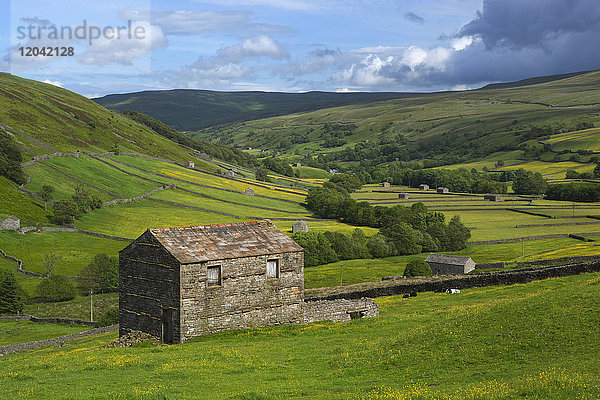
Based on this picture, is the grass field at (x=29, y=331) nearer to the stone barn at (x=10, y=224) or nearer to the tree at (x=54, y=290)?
the tree at (x=54, y=290)

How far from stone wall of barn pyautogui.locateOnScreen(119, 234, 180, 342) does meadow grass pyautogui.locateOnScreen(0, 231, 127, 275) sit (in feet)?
177

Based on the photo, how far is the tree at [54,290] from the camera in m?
76.8

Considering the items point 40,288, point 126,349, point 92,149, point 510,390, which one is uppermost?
point 92,149

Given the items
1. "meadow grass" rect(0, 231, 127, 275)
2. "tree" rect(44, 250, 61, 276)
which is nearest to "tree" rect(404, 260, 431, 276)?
"meadow grass" rect(0, 231, 127, 275)

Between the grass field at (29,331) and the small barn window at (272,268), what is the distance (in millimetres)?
33413

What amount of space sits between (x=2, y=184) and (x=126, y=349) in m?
94.2

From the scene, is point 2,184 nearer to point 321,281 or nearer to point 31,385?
point 321,281

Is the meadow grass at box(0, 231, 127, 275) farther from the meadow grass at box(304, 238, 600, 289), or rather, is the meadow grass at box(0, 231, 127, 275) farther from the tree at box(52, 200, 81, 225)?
the meadow grass at box(304, 238, 600, 289)

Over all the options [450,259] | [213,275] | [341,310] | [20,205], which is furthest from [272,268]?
[20,205]

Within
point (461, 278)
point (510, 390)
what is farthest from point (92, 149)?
point (510, 390)

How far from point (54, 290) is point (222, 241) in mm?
50945

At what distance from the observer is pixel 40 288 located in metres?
76.5

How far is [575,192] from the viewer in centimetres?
15550

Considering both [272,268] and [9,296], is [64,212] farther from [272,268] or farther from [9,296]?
[272,268]
